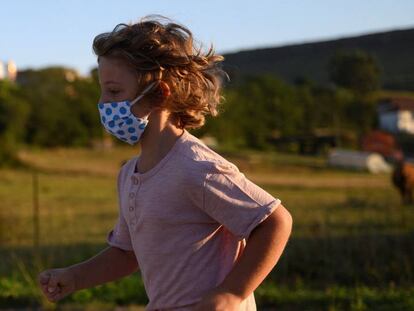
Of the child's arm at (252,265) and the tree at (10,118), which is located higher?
the child's arm at (252,265)

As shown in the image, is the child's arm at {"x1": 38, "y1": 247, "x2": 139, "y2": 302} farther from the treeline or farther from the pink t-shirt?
the treeline

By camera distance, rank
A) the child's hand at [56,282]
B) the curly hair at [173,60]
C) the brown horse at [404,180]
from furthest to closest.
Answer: the brown horse at [404,180] → the child's hand at [56,282] → the curly hair at [173,60]

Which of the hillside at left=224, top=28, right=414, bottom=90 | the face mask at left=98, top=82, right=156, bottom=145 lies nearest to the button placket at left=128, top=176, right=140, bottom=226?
the face mask at left=98, top=82, right=156, bottom=145

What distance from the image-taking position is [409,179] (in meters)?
19.0

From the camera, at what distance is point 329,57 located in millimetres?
24078

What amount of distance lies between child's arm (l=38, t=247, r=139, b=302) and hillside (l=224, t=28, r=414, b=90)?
15510mm

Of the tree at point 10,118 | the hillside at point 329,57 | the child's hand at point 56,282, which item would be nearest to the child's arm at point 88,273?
the child's hand at point 56,282

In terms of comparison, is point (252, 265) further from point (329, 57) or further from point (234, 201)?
point (329, 57)

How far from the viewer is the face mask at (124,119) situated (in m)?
2.42

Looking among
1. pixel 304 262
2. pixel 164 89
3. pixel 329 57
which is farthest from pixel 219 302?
pixel 329 57

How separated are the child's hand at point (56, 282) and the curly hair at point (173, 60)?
0.65 m

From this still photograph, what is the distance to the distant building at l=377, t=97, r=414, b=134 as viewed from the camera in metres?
29.2

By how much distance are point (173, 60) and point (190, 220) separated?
0.50m

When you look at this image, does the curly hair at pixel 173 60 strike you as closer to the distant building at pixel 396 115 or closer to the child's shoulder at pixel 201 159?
the child's shoulder at pixel 201 159
